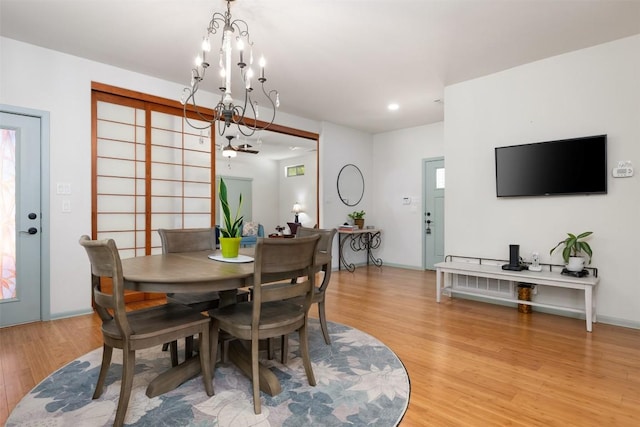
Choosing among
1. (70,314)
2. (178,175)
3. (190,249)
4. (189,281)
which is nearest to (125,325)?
(189,281)

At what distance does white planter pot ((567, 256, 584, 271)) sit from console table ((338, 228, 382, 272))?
3.18m

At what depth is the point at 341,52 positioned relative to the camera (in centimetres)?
333

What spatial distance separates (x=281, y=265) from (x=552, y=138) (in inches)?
130

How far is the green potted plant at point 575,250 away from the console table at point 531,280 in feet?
0.41

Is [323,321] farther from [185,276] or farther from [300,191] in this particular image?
[300,191]

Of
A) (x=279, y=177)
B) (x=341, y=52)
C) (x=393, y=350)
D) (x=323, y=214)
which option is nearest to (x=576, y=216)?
(x=393, y=350)

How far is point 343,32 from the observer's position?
9.70ft

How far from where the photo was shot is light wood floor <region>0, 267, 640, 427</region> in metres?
1.78

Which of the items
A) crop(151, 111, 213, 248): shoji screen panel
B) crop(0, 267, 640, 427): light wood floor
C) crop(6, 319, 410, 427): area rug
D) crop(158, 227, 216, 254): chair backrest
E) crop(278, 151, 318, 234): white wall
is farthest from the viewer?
crop(278, 151, 318, 234): white wall

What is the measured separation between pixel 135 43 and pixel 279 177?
691 centimetres

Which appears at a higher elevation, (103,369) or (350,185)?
(350,185)

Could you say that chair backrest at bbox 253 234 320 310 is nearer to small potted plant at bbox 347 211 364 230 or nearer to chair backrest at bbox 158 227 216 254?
chair backrest at bbox 158 227 216 254

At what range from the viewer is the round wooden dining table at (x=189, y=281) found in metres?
1.66

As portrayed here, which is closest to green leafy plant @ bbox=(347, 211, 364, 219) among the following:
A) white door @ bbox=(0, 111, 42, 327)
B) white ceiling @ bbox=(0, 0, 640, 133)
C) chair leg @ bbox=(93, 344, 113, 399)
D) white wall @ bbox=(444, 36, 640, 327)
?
white wall @ bbox=(444, 36, 640, 327)
